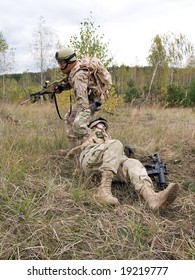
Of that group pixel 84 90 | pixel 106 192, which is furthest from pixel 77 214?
pixel 84 90

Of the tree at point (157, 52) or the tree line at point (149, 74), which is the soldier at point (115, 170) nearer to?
the tree line at point (149, 74)

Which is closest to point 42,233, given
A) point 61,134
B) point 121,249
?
point 121,249

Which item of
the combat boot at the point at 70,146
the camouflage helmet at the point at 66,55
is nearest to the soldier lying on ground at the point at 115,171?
the combat boot at the point at 70,146

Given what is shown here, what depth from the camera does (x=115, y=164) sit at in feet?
8.66

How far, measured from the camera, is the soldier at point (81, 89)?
3.27 metres

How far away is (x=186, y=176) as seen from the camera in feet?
10.5

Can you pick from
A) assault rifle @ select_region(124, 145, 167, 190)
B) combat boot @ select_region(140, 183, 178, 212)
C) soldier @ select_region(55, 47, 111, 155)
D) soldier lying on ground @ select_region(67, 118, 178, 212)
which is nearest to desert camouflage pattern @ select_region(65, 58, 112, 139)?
soldier @ select_region(55, 47, 111, 155)

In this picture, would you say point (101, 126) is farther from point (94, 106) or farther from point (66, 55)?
point (66, 55)

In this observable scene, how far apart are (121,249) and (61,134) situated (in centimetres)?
265

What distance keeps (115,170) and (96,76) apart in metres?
1.40

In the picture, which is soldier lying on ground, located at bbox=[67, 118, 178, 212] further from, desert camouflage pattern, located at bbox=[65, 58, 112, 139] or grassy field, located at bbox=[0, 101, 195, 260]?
desert camouflage pattern, located at bbox=[65, 58, 112, 139]

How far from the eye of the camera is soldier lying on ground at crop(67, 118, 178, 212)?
2333mm
